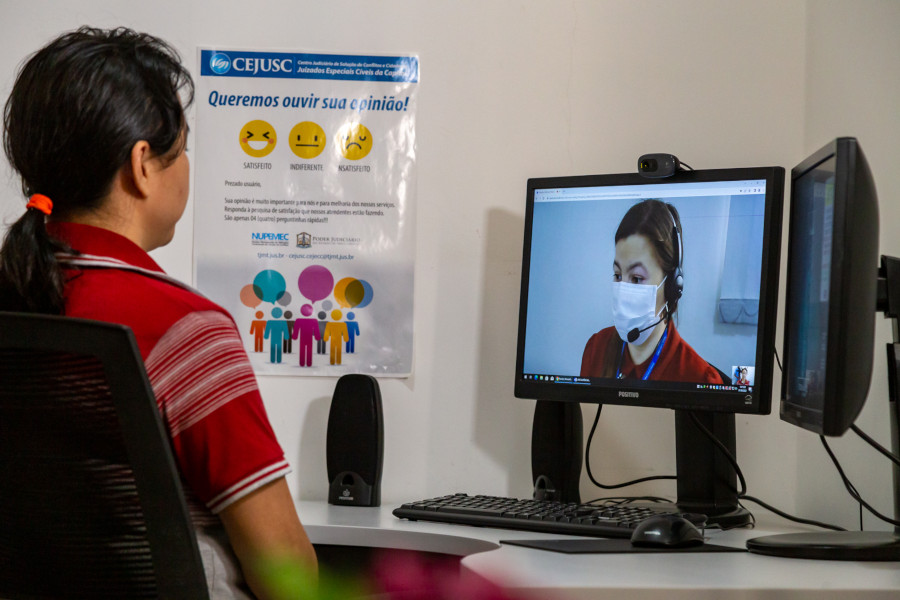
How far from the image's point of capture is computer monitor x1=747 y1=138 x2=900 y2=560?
0.98 m

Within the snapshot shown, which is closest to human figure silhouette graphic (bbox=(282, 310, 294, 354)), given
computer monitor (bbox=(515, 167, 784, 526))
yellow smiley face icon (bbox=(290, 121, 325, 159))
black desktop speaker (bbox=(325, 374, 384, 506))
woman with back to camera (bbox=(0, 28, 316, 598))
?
black desktop speaker (bbox=(325, 374, 384, 506))

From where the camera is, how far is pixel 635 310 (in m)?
1.52

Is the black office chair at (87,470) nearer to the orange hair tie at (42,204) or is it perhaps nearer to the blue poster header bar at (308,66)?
the orange hair tie at (42,204)

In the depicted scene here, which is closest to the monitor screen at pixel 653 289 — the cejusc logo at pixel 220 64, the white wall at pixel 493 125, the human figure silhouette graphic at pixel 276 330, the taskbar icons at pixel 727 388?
the taskbar icons at pixel 727 388

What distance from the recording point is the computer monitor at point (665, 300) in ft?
4.64

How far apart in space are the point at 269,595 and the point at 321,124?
1.21 metres

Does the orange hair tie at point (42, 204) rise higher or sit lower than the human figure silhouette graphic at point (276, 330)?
higher

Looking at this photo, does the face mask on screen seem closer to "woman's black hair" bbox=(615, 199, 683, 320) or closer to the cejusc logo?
"woman's black hair" bbox=(615, 199, 683, 320)

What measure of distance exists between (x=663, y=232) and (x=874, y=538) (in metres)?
0.64

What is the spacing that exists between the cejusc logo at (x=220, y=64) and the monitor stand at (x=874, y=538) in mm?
1394

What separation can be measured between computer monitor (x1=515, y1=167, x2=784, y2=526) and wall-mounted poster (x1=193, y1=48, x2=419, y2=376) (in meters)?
0.35

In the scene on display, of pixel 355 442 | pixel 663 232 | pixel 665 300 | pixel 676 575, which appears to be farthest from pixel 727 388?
pixel 355 442

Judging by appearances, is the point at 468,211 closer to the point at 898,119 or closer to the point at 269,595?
the point at 898,119

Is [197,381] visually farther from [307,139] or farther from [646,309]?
[307,139]
